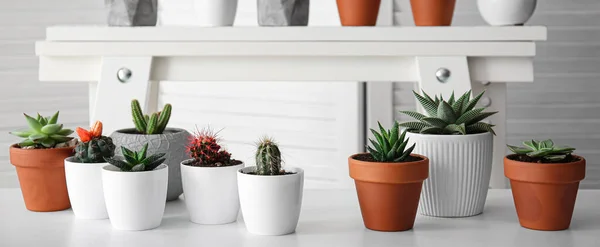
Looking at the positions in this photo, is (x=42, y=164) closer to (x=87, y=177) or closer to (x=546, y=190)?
(x=87, y=177)

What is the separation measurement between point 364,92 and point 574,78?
0.84 metres

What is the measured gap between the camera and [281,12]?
5.74 feet

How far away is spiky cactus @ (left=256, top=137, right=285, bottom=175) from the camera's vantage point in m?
1.04

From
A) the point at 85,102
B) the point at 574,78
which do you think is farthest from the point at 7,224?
the point at 574,78

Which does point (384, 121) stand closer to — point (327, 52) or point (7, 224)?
point (327, 52)

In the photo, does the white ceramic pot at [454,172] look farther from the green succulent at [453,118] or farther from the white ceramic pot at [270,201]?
the white ceramic pot at [270,201]

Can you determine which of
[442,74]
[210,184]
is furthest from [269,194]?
[442,74]

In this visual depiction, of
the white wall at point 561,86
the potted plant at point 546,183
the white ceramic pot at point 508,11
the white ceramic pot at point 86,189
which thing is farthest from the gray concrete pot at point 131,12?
the white wall at point 561,86

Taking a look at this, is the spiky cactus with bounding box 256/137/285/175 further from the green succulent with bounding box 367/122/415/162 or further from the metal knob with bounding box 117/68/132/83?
the metal knob with bounding box 117/68/132/83

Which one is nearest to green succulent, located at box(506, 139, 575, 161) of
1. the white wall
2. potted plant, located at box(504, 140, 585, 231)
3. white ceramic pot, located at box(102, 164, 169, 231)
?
potted plant, located at box(504, 140, 585, 231)

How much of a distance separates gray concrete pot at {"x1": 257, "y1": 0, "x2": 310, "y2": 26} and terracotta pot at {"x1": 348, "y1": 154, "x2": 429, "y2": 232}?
0.74m

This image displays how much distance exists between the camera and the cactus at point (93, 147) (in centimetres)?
115

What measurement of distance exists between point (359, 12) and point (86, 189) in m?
0.88

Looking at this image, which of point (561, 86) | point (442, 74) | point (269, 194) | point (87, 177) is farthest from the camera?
point (561, 86)
